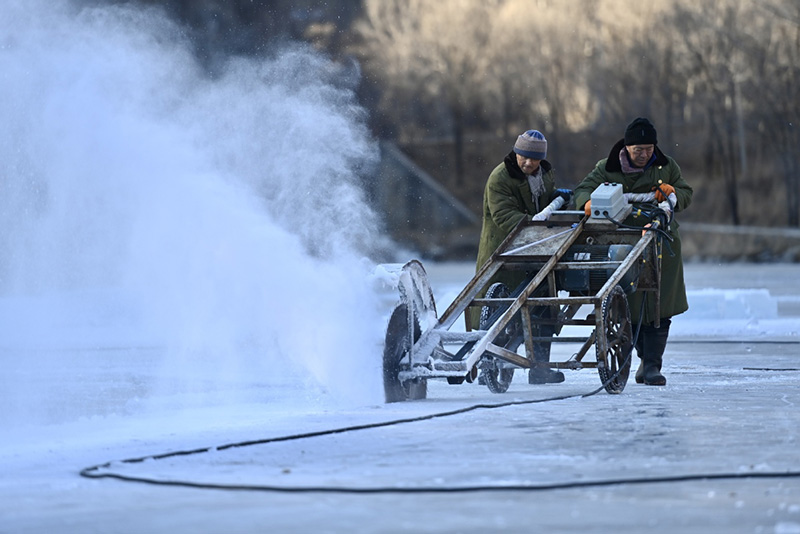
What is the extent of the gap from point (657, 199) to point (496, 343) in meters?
1.57

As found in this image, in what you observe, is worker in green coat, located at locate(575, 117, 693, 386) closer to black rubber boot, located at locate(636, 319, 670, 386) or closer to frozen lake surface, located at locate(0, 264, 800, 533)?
black rubber boot, located at locate(636, 319, 670, 386)

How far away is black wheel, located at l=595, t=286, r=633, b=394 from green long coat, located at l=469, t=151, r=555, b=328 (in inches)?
→ 40.7

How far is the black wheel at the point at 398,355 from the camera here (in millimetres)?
9562

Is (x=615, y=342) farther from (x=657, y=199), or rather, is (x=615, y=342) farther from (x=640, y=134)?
(x=640, y=134)

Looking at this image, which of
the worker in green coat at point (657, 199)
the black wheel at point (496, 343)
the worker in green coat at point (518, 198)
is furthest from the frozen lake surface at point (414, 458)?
the worker in green coat at point (518, 198)

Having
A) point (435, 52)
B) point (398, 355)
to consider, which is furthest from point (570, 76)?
point (398, 355)

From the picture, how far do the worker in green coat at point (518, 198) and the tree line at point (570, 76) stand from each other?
1886 inches

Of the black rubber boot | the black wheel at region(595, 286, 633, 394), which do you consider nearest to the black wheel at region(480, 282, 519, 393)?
the black wheel at region(595, 286, 633, 394)

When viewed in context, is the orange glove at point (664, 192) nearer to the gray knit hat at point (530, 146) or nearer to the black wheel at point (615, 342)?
the gray knit hat at point (530, 146)

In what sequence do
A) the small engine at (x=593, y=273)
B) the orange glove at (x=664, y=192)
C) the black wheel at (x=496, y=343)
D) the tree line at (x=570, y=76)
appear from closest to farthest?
the black wheel at (x=496, y=343)
the small engine at (x=593, y=273)
the orange glove at (x=664, y=192)
the tree line at (x=570, y=76)

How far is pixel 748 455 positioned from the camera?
273 inches

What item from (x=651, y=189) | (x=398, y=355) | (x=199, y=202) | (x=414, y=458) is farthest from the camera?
(x=199, y=202)

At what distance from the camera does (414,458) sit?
6.93 meters

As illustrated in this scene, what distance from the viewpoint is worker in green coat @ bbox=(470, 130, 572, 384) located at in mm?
11062
